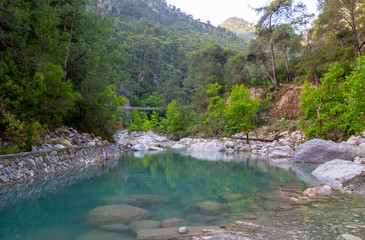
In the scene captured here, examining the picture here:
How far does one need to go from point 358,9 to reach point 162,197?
18139mm

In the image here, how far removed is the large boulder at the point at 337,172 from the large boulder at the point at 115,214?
5.44 metres

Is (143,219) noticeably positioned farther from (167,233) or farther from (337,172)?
→ (337,172)

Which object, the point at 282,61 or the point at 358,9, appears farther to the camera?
the point at 282,61

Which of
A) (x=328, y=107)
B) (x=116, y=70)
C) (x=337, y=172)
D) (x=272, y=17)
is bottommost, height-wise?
(x=337, y=172)

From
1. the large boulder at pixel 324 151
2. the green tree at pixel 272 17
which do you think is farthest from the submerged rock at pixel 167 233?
the green tree at pixel 272 17

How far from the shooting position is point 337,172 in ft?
25.6

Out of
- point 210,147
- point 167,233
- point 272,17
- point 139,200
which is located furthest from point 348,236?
point 272,17

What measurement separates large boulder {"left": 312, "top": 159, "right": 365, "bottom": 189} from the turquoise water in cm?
94

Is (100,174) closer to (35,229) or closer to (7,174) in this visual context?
(7,174)

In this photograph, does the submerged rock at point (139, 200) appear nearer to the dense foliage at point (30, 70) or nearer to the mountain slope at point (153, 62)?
the dense foliage at point (30, 70)

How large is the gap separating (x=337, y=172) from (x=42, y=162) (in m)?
10.1

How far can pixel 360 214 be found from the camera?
13.2 ft

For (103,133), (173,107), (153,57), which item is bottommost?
(103,133)

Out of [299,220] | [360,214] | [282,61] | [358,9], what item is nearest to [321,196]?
[360,214]
